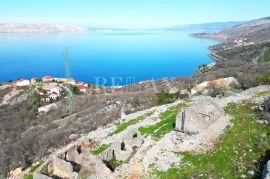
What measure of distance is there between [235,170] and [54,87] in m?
67.5

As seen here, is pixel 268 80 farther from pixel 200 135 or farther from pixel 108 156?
pixel 108 156

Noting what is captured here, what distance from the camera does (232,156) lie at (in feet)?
50.5

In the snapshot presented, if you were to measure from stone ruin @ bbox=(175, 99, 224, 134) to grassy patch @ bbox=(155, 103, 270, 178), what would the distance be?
1122 millimetres

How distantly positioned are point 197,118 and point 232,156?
11.7 feet

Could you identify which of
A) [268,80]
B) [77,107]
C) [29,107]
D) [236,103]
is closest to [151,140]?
[236,103]

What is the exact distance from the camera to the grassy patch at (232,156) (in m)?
14.3

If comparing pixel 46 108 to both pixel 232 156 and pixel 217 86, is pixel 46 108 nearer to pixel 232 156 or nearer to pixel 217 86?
pixel 217 86

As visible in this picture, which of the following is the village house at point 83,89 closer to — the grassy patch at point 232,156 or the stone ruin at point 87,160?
the stone ruin at point 87,160

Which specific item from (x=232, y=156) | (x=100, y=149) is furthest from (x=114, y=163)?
(x=232, y=156)

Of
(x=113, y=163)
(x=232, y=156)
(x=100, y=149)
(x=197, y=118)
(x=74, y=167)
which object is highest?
(x=197, y=118)

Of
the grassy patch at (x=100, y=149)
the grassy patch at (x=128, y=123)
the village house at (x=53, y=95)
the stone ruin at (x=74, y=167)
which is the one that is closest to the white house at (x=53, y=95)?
the village house at (x=53, y=95)

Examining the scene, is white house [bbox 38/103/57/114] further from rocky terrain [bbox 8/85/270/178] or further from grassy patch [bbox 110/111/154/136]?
rocky terrain [bbox 8/85/270/178]

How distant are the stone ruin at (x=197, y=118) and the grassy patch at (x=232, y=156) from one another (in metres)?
1.12

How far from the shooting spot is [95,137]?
2294cm
